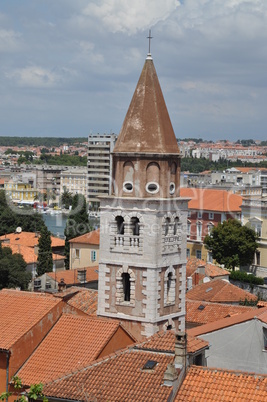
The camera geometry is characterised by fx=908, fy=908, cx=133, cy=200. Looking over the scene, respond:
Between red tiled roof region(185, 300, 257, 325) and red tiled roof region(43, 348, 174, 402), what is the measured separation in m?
11.3

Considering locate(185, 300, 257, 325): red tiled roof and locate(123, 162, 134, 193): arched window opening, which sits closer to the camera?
locate(123, 162, 134, 193): arched window opening

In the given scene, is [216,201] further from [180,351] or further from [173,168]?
[180,351]

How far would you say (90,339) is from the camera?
21.3 meters

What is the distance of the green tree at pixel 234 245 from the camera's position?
177ft

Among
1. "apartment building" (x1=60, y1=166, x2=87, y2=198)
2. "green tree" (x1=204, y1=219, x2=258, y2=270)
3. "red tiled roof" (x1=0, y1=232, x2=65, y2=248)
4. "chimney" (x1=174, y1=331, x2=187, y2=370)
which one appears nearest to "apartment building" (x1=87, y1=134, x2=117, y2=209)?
"apartment building" (x1=60, y1=166, x2=87, y2=198)

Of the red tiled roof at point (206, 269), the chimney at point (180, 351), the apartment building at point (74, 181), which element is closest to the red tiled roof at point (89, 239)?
the red tiled roof at point (206, 269)

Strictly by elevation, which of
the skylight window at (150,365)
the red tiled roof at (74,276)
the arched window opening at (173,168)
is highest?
the arched window opening at (173,168)

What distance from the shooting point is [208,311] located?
29969 millimetres

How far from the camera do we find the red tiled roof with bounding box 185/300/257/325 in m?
29.2

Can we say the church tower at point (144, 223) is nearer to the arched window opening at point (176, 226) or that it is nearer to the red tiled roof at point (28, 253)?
the arched window opening at point (176, 226)

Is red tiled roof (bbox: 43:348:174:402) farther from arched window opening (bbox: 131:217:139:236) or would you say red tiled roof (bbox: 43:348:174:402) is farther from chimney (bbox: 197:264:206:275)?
chimney (bbox: 197:264:206:275)

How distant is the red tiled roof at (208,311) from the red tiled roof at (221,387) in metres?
12.6

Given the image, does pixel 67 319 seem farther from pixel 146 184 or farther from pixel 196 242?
pixel 196 242

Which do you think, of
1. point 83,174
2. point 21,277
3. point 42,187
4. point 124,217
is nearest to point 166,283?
point 124,217
